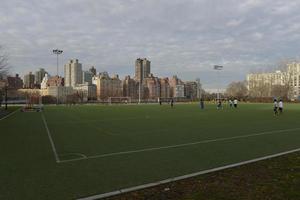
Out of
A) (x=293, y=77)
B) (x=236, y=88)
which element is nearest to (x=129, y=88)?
(x=236, y=88)

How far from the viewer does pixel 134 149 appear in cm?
1209

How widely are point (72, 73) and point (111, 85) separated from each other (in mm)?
34184

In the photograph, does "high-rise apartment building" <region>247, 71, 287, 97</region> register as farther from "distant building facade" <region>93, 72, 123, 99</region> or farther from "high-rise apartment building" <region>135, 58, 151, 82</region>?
"high-rise apartment building" <region>135, 58, 151, 82</region>

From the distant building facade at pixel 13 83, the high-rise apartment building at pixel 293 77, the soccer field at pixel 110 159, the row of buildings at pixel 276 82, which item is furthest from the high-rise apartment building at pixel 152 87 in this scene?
the soccer field at pixel 110 159

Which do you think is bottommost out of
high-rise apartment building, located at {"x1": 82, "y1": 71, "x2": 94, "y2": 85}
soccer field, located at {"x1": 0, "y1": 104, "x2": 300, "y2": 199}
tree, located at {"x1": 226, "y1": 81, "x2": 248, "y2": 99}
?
soccer field, located at {"x1": 0, "y1": 104, "x2": 300, "y2": 199}

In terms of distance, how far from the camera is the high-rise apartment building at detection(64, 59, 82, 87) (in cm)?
16725

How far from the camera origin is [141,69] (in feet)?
587

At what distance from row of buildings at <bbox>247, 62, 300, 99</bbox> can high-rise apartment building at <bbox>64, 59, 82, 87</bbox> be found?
3437 inches

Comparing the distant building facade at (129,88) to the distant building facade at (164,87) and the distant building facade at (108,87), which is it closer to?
the distant building facade at (108,87)

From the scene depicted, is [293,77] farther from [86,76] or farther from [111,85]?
[86,76]

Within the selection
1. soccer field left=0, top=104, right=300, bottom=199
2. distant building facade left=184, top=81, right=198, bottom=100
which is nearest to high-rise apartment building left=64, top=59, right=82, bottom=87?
distant building facade left=184, top=81, right=198, bottom=100

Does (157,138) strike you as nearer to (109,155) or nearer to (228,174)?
(109,155)

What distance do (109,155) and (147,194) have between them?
188 inches

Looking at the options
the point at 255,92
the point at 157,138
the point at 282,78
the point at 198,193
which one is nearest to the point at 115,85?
the point at 255,92
